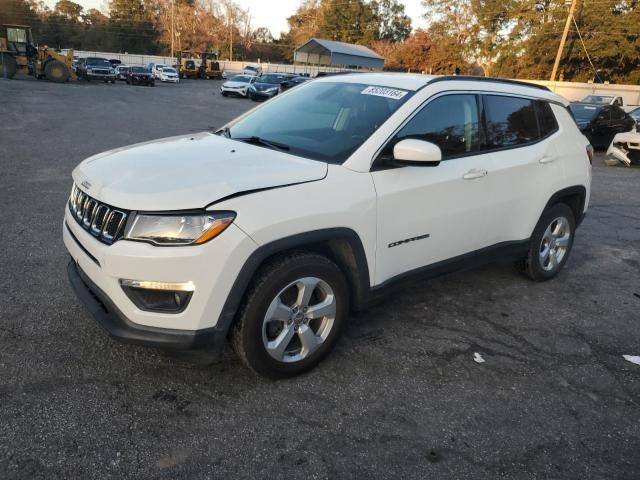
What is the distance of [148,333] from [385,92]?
7.29 feet

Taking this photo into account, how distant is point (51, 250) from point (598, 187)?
9.79 meters

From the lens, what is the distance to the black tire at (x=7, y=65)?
92.7 ft

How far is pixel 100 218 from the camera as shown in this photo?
2678 mm

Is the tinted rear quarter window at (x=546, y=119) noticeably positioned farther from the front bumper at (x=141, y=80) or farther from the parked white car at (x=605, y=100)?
the front bumper at (x=141, y=80)

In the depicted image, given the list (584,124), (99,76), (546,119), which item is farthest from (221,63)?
(546,119)

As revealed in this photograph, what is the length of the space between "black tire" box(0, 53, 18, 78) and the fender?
32.6 m

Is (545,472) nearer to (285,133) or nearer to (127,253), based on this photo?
(127,253)

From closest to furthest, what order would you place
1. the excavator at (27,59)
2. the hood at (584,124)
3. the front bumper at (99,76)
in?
the hood at (584,124)
the excavator at (27,59)
the front bumper at (99,76)

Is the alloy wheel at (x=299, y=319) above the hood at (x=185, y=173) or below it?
below

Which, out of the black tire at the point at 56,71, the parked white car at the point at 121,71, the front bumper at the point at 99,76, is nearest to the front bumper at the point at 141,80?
the front bumper at the point at 99,76

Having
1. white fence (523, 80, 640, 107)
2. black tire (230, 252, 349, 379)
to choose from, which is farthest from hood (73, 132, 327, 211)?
white fence (523, 80, 640, 107)

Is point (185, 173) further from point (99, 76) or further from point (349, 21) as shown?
point (349, 21)

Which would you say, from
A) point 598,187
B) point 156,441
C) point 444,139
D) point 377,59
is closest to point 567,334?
point 444,139

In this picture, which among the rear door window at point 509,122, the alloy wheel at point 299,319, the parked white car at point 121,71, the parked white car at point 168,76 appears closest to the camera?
the alloy wheel at point 299,319
